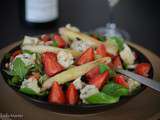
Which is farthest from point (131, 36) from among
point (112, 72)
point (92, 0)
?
point (112, 72)

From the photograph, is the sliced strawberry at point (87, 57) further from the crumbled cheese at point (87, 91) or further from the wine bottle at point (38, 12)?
the wine bottle at point (38, 12)

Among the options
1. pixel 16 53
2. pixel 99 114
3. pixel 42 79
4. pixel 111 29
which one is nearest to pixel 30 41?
pixel 16 53

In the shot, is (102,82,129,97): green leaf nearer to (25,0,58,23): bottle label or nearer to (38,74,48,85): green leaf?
(38,74,48,85): green leaf

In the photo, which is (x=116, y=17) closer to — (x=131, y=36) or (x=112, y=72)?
(x=131, y=36)

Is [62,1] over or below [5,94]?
over

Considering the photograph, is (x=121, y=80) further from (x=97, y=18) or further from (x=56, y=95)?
(x=97, y=18)
